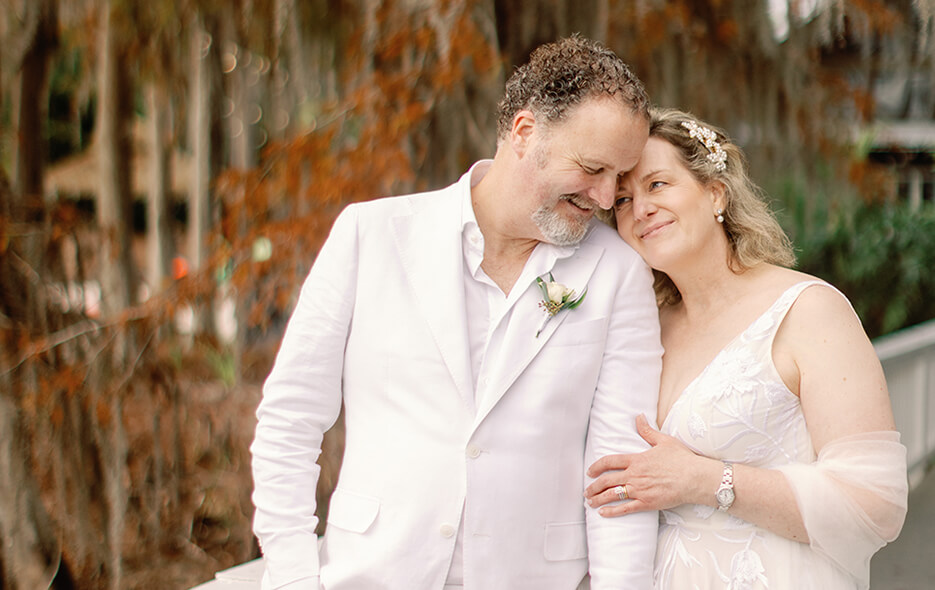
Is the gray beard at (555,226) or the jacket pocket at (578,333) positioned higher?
the gray beard at (555,226)

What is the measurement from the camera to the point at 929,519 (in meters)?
4.61

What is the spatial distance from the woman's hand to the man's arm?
1.97 feet

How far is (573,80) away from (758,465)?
3.06ft

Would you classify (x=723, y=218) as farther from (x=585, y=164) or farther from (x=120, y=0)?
(x=120, y=0)

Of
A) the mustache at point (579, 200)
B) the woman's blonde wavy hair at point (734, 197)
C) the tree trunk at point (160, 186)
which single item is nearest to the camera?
the mustache at point (579, 200)

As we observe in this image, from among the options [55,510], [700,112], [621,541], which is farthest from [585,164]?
[55,510]

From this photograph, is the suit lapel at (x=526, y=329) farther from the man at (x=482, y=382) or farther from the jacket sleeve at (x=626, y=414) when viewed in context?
the jacket sleeve at (x=626, y=414)

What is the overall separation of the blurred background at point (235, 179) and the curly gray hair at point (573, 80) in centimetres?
101

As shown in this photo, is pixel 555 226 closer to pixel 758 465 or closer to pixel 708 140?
pixel 708 140

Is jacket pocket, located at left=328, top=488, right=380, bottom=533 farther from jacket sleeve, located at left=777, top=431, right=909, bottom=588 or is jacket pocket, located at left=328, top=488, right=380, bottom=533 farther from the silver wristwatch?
jacket sleeve, located at left=777, top=431, right=909, bottom=588

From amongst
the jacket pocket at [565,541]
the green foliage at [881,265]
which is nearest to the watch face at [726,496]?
the jacket pocket at [565,541]

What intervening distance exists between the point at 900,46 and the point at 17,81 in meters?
4.28

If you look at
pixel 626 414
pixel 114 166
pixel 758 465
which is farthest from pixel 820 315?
pixel 114 166

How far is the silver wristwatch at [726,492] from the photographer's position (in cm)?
188
